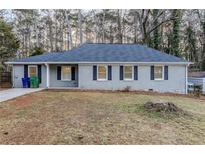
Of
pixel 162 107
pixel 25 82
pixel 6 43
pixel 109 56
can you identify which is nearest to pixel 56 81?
pixel 25 82

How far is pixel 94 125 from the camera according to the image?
898cm

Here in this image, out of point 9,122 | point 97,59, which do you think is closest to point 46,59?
point 97,59

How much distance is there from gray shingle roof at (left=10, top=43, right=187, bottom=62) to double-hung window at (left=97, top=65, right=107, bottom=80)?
0.50m

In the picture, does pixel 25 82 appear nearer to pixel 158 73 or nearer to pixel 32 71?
pixel 32 71

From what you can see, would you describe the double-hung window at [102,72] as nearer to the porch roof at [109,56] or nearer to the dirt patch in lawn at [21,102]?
the porch roof at [109,56]

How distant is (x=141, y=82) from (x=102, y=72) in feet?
9.19

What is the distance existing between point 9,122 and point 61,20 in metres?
31.5

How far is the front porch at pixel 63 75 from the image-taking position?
72.7ft

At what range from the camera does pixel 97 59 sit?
69.2 feet

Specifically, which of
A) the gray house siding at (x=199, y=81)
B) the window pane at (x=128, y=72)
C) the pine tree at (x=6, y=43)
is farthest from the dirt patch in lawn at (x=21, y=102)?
the gray house siding at (x=199, y=81)

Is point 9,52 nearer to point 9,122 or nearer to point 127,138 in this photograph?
point 9,122

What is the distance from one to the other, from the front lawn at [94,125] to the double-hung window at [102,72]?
8.75m

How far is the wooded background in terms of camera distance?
122 feet

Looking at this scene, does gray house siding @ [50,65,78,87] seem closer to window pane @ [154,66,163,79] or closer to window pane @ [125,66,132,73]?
window pane @ [125,66,132,73]
